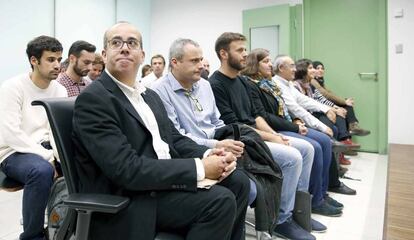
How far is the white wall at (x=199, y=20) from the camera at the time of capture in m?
5.45

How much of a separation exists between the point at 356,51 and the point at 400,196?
271 centimetres

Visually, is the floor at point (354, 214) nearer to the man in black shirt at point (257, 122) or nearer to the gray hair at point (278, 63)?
the man in black shirt at point (257, 122)

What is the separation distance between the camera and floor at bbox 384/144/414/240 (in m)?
2.08

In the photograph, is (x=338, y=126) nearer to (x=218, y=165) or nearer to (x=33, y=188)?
(x=218, y=165)

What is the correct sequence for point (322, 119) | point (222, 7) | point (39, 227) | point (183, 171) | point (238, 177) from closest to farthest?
1. point (183, 171)
2. point (238, 177)
3. point (39, 227)
4. point (322, 119)
5. point (222, 7)

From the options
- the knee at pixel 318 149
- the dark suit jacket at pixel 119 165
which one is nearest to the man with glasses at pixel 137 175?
the dark suit jacket at pixel 119 165

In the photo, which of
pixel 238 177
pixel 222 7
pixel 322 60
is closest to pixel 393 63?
pixel 322 60

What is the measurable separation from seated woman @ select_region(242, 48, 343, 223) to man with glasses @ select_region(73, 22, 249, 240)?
1420mm

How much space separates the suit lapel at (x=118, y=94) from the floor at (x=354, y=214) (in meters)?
1.30

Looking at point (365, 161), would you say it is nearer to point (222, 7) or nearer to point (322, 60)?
point (322, 60)

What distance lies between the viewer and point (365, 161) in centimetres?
423

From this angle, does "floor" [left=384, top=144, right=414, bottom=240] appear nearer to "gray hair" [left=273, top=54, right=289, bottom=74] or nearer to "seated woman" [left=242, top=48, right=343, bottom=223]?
"seated woman" [left=242, top=48, right=343, bottom=223]

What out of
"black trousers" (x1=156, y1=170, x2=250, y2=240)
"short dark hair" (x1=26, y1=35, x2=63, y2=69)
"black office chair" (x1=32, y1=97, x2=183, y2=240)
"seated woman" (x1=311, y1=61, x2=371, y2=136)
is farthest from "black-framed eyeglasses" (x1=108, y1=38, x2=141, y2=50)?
"seated woman" (x1=311, y1=61, x2=371, y2=136)

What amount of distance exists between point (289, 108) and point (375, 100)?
7.55 ft
